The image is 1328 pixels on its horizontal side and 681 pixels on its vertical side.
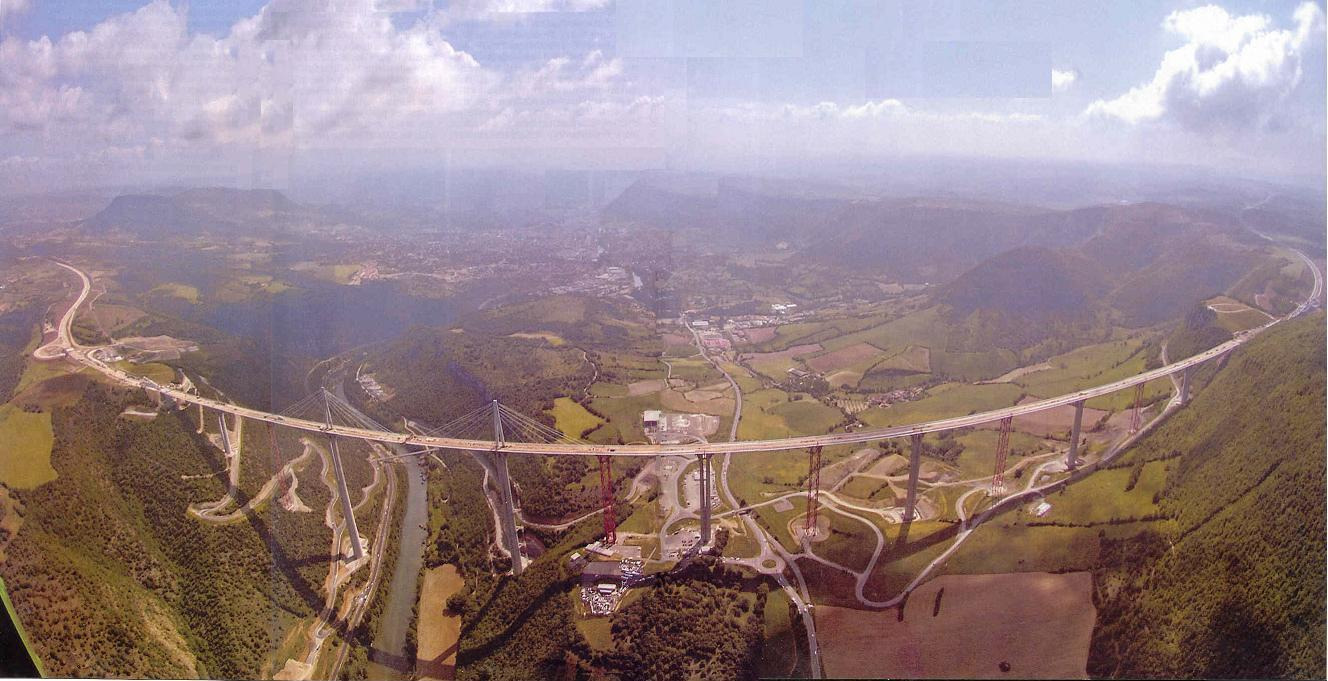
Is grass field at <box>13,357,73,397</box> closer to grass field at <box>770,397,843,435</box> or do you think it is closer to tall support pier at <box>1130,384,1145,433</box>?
grass field at <box>770,397,843,435</box>

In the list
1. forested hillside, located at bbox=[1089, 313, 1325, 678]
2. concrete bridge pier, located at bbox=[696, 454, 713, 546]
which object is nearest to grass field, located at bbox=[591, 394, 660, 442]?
concrete bridge pier, located at bbox=[696, 454, 713, 546]

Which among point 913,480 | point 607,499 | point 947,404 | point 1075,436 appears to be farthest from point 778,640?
point 947,404

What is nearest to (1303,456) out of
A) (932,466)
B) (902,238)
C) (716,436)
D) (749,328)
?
(932,466)

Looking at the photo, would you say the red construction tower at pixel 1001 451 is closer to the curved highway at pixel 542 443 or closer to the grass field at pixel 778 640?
the curved highway at pixel 542 443

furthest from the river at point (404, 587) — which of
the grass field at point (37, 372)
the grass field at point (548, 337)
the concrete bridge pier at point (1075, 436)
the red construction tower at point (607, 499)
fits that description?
the concrete bridge pier at point (1075, 436)

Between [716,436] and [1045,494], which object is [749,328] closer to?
[716,436]

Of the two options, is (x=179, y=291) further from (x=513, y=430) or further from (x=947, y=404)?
(x=947, y=404)

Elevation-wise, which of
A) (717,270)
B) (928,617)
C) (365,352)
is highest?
(717,270)
